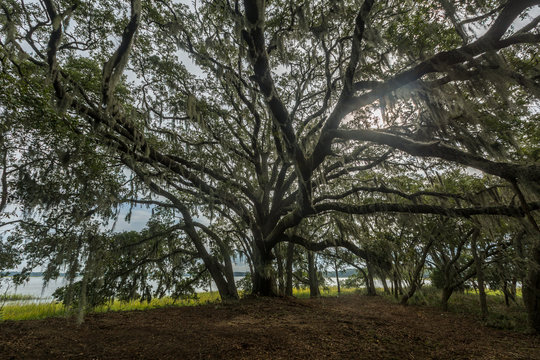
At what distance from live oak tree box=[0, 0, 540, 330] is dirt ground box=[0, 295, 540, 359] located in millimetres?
1910

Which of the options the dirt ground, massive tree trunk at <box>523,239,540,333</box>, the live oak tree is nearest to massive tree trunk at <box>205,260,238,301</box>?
the live oak tree

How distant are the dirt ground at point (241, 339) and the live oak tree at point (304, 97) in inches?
75.2

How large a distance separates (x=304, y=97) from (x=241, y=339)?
758cm

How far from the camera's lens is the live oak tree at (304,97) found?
342 centimetres

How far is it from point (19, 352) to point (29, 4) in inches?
281

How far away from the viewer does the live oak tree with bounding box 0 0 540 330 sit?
3.42 m

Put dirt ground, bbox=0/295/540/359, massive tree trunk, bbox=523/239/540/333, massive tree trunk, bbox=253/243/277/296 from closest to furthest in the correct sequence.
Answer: dirt ground, bbox=0/295/540/359, massive tree trunk, bbox=523/239/540/333, massive tree trunk, bbox=253/243/277/296

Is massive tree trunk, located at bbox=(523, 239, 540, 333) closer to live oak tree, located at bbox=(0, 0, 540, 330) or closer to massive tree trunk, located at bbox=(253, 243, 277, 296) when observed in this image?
live oak tree, located at bbox=(0, 0, 540, 330)

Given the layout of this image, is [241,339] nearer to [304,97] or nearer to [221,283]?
[221,283]

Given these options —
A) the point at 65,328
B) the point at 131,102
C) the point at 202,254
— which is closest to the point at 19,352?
the point at 65,328

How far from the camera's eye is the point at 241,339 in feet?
12.4

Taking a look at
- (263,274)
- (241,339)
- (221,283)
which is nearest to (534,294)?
(263,274)

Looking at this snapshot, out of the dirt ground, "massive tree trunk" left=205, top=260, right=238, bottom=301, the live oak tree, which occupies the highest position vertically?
the live oak tree

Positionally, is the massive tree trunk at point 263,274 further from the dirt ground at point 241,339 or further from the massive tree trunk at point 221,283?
the dirt ground at point 241,339
